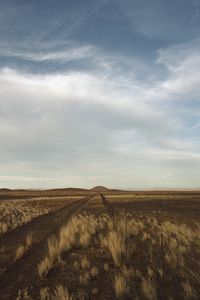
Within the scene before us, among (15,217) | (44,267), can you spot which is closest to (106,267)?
(44,267)

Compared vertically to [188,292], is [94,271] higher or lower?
higher

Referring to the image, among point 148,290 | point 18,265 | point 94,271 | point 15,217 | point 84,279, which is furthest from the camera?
point 15,217

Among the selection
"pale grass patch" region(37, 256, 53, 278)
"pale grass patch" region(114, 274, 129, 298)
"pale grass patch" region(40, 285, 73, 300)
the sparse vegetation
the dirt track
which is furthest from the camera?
the sparse vegetation

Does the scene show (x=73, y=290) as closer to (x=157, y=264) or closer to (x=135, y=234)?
(x=157, y=264)

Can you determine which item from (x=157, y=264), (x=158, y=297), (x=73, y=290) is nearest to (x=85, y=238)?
(x=157, y=264)

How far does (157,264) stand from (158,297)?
116 inches

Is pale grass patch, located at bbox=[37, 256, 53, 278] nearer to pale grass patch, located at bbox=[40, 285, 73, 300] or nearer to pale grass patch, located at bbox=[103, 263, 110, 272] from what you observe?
pale grass patch, located at bbox=[40, 285, 73, 300]

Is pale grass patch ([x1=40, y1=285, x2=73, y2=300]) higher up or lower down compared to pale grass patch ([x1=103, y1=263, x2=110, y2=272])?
lower down

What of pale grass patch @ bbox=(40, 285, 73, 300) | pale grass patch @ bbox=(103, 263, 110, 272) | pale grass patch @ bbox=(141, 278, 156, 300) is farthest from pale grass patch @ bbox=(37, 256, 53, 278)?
pale grass patch @ bbox=(141, 278, 156, 300)

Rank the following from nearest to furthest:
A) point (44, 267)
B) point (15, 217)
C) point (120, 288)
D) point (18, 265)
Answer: point (120, 288) < point (44, 267) < point (18, 265) < point (15, 217)

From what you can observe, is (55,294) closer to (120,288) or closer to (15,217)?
(120,288)

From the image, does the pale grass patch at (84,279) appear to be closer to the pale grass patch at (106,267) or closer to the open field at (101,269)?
the open field at (101,269)

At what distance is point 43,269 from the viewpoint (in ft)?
32.1

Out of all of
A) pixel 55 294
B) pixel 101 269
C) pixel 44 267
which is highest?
pixel 44 267
